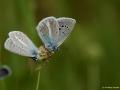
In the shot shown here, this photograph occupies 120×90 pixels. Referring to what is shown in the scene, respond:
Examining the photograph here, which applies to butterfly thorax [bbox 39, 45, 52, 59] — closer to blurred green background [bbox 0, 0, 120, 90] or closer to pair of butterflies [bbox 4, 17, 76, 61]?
pair of butterflies [bbox 4, 17, 76, 61]

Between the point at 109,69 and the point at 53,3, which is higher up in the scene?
the point at 53,3

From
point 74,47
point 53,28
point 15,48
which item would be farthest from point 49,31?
point 74,47

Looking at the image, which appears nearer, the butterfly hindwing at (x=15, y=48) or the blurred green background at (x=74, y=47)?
the butterfly hindwing at (x=15, y=48)

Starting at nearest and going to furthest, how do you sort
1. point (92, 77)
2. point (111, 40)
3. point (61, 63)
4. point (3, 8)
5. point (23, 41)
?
1. point (23, 41)
2. point (92, 77)
3. point (61, 63)
4. point (111, 40)
5. point (3, 8)

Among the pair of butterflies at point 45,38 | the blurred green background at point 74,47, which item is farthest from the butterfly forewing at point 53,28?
the blurred green background at point 74,47

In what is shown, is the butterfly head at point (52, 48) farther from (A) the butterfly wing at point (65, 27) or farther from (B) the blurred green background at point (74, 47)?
(B) the blurred green background at point (74, 47)

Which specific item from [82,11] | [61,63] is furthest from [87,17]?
[61,63]

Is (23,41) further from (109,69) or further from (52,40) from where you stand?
(109,69)
